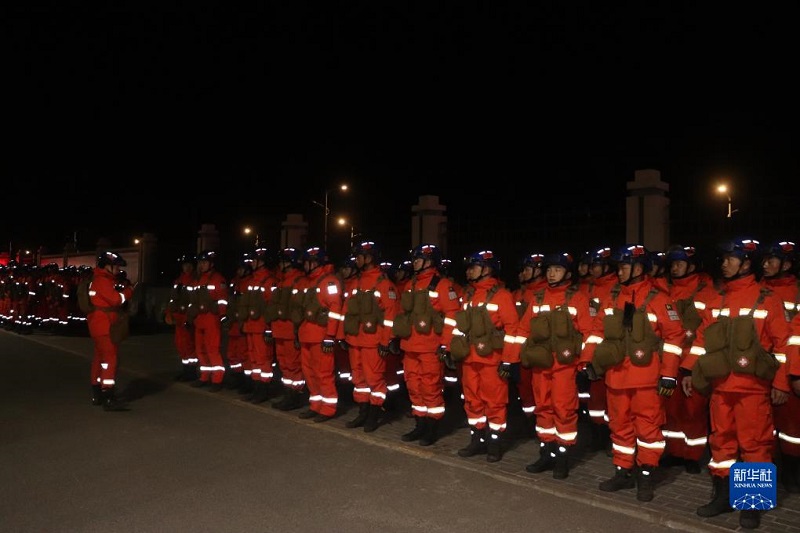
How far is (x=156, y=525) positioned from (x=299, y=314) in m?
4.15

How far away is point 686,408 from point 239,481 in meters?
4.28

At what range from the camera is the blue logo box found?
4879mm

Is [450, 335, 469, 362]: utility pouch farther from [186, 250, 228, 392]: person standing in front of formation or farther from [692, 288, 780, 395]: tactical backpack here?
[186, 250, 228, 392]: person standing in front of formation

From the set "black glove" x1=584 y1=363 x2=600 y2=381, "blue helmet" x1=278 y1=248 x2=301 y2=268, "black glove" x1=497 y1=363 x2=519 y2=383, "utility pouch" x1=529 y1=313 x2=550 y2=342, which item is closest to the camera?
"black glove" x1=584 y1=363 x2=600 y2=381

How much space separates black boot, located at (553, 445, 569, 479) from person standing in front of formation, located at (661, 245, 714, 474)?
44.8 inches

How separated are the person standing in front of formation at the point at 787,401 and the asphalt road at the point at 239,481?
163cm

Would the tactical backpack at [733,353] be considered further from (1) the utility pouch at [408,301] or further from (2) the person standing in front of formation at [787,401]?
(1) the utility pouch at [408,301]

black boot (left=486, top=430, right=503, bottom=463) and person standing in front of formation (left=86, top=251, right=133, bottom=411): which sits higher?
person standing in front of formation (left=86, top=251, right=133, bottom=411)

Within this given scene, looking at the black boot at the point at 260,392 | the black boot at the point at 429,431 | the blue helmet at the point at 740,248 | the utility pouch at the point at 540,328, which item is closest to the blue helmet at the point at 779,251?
the blue helmet at the point at 740,248

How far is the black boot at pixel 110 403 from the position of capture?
8.84 meters

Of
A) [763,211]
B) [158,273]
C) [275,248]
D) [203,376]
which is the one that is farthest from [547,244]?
[158,273]

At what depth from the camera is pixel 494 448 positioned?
21.4 ft

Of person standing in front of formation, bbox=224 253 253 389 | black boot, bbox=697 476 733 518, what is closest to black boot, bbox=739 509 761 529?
black boot, bbox=697 476 733 518

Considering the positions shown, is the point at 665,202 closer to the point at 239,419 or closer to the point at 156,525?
the point at 239,419
